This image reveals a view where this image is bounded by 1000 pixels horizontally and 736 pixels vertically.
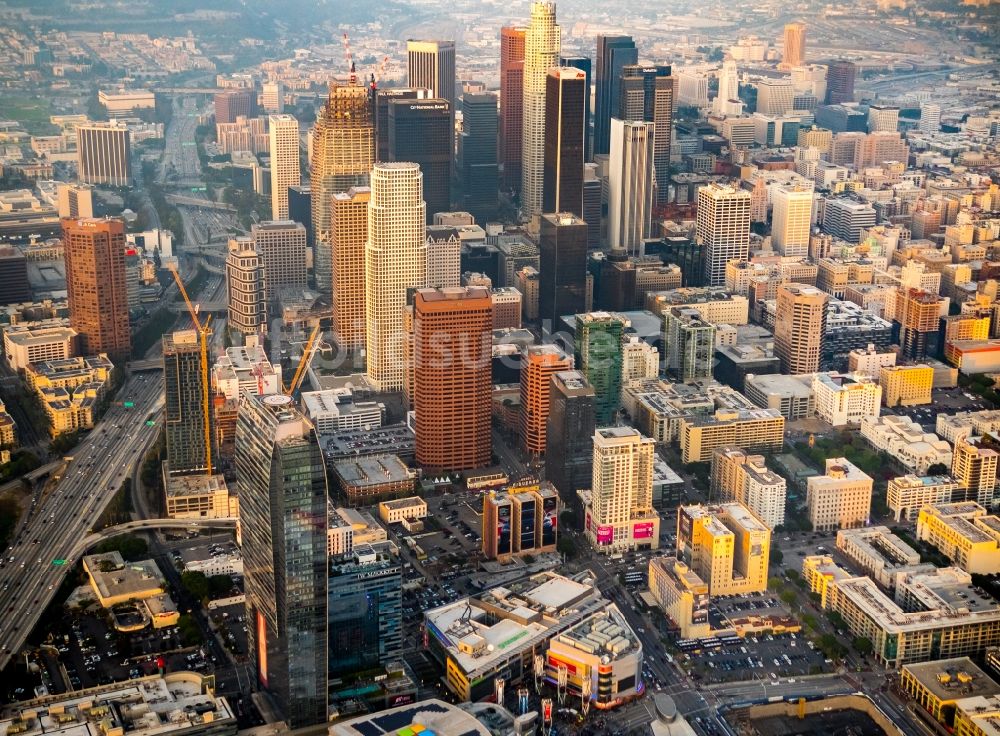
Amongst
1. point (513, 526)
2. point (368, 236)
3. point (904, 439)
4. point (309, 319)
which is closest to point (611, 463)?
point (513, 526)

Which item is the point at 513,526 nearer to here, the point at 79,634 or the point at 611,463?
the point at 611,463

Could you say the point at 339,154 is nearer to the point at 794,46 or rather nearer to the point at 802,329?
the point at 802,329

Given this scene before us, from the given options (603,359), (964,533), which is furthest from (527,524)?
(964,533)

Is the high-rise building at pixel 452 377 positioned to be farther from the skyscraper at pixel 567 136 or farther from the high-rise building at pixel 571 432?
the skyscraper at pixel 567 136

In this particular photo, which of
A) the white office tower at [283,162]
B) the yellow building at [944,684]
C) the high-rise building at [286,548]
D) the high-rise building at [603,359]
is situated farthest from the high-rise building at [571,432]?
the white office tower at [283,162]

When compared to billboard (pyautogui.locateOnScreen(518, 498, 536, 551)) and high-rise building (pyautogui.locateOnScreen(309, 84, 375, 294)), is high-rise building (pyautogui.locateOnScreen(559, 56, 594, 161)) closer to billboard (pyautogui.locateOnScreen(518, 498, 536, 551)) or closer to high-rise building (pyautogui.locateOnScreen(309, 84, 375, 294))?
high-rise building (pyautogui.locateOnScreen(309, 84, 375, 294))

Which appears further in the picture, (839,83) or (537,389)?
(839,83)
